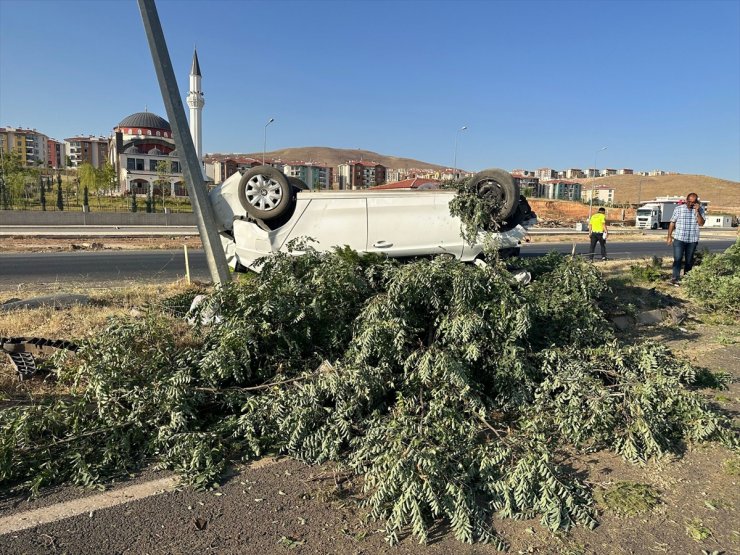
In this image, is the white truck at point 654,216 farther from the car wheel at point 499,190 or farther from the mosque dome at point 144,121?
the mosque dome at point 144,121

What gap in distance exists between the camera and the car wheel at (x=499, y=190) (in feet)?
21.9

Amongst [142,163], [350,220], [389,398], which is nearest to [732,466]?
[389,398]

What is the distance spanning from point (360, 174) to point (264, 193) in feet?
415

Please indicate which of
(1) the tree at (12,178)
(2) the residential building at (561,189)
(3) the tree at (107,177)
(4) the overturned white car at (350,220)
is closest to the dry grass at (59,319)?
(4) the overturned white car at (350,220)

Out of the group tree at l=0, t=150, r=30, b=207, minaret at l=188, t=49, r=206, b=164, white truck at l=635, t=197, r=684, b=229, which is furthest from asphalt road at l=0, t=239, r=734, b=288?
white truck at l=635, t=197, r=684, b=229

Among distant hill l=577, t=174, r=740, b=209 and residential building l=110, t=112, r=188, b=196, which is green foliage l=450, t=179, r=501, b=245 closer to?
residential building l=110, t=112, r=188, b=196

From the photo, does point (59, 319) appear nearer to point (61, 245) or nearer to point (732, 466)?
point (732, 466)

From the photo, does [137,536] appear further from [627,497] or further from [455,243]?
[455,243]

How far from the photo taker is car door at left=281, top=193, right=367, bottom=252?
719 cm

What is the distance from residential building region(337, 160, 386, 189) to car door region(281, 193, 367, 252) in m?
121

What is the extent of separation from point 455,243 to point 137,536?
5.42 m

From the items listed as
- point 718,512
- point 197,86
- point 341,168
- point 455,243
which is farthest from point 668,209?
point 341,168

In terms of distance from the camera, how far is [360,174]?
13125cm

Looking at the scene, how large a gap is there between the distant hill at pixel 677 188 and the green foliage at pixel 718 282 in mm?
128019
